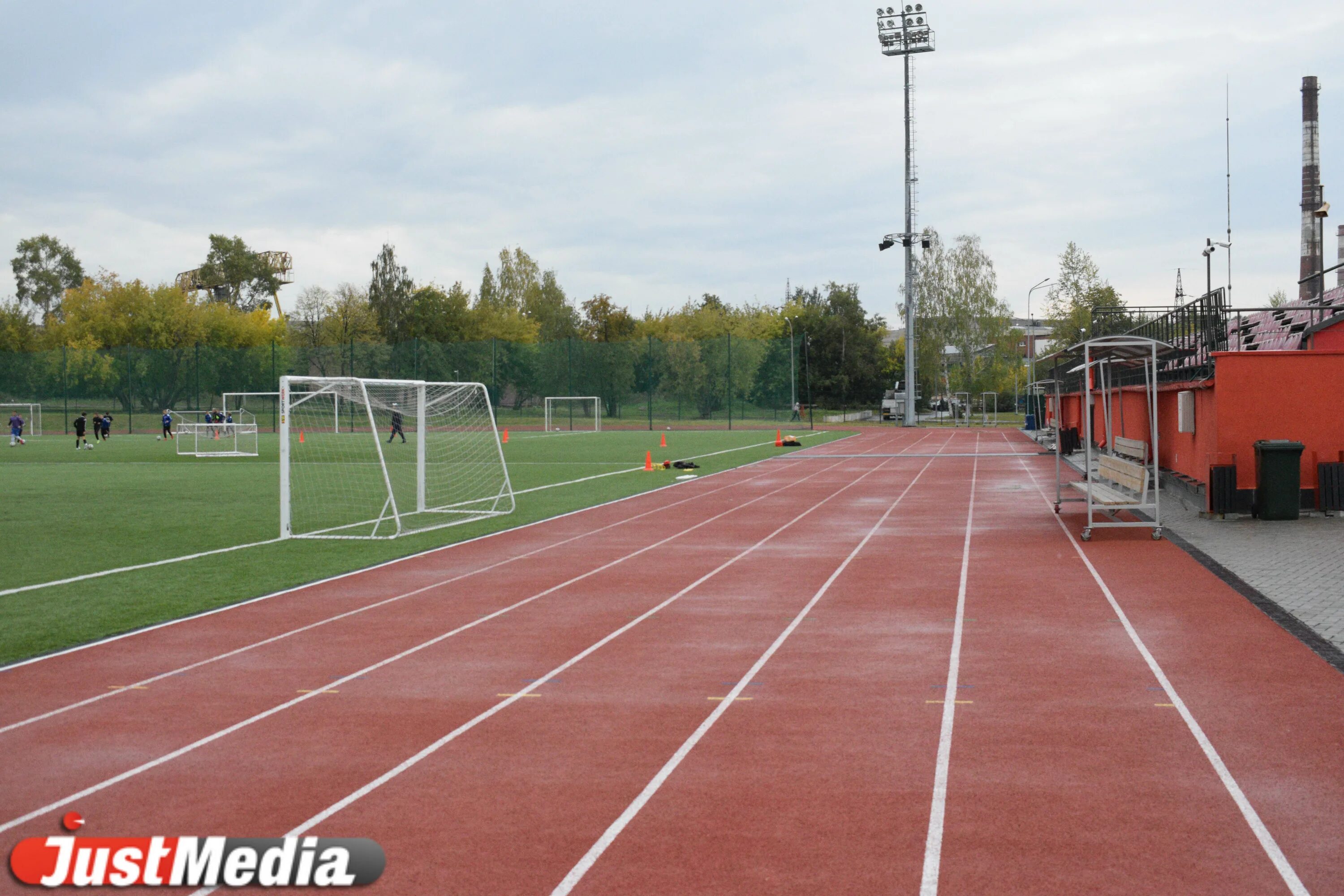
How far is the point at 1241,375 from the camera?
15.6m

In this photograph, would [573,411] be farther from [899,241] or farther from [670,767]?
[670,767]

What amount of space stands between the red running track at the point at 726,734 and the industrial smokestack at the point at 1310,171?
142 ft

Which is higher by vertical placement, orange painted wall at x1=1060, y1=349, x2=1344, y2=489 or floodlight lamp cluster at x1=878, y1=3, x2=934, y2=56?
floodlight lamp cluster at x1=878, y1=3, x2=934, y2=56

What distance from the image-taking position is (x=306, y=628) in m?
8.88

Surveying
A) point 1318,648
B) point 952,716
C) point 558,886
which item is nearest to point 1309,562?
point 1318,648

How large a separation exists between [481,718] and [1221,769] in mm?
3862

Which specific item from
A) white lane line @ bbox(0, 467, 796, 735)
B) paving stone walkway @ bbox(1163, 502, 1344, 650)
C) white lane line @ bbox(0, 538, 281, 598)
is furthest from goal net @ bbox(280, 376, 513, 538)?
paving stone walkway @ bbox(1163, 502, 1344, 650)

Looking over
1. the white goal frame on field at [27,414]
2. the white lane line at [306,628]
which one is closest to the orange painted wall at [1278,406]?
the white lane line at [306,628]

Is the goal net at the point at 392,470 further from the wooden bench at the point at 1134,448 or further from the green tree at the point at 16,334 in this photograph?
the green tree at the point at 16,334

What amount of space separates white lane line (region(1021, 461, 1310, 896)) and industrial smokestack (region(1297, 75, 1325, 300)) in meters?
45.1

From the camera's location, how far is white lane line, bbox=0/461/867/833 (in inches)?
200

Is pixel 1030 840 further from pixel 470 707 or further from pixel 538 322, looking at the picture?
pixel 538 322

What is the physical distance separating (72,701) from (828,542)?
897cm

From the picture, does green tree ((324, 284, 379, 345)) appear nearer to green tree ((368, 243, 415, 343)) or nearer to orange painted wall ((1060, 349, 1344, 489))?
green tree ((368, 243, 415, 343))
